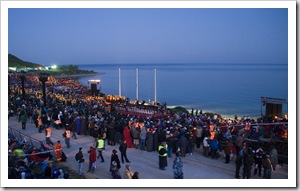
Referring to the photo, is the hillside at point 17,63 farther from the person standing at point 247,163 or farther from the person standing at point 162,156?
the person standing at point 247,163

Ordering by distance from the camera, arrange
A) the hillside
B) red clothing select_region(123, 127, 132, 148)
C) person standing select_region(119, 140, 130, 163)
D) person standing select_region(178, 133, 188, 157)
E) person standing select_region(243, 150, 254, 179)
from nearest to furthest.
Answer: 1. person standing select_region(243, 150, 254, 179)
2. person standing select_region(119, 140, 130, 163)
3. person standing select_region(178, 133, 188, 157)
4. red clothing select_region(123, 127, 132, 148)
5. the hillside

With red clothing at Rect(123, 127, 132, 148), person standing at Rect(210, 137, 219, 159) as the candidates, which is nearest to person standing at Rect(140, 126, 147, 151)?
red clothing at Rect(123, 127, 132, 148)

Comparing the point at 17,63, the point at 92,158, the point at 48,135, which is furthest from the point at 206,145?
the point at 17,63

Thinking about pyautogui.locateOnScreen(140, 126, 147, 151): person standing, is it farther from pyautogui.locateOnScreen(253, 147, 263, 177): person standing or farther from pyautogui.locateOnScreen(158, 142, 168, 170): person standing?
pyautogui.locateOnScreen(253, 147, 263, 177): person standing

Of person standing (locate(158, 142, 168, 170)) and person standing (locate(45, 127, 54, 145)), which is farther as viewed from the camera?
person standing (locate(45, 127, 54, 145))

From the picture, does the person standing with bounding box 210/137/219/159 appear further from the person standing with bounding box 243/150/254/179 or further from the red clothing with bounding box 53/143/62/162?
the red clothing with bounding box 53/143/62/162

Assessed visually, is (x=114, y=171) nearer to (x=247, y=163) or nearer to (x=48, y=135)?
(x=247, y=163)

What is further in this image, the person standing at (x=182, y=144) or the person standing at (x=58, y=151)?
the person standing at (x=182, y=144)

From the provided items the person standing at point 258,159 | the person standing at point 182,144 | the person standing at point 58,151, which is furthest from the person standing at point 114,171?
the person standing at point 258,159

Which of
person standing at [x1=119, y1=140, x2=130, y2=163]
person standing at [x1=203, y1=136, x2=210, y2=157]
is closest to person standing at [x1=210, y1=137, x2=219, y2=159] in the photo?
person standing at [x1=203, y1=136, x2=210, y2=157]

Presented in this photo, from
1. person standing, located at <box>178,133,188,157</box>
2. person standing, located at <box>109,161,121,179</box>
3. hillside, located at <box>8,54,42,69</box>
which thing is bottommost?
person standing, located at <box>109,161,121,179</box>

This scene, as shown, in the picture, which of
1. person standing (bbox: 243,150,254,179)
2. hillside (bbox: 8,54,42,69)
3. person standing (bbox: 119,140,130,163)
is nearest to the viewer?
person standing (bbox: 243,150,254,179)

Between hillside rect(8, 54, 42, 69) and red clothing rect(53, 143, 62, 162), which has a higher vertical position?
hillside rect(8, 54, 42, 69)

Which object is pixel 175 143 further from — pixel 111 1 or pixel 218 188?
pixel 111 1
